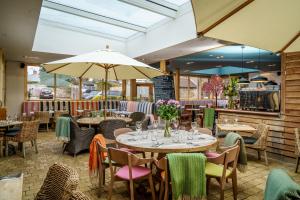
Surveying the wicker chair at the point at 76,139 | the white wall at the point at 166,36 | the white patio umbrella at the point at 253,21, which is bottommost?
the wicker chair at the point at 76,139

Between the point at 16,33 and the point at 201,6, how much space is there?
16.5 ft

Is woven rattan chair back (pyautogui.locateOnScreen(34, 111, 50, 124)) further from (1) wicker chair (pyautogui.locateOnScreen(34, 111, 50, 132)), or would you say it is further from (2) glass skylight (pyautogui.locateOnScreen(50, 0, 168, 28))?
(2) glass skylight (pyautogui.locateOnScreen(50, 0, 168, 28))

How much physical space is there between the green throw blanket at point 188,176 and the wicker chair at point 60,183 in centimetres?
94

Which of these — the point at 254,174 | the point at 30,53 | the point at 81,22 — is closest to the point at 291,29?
the point at 254,174

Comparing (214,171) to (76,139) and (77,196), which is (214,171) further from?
(76,139)

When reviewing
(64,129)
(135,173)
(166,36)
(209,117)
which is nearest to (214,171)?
(135,173)

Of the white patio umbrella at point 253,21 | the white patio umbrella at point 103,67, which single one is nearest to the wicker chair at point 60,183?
the white patio umbrella at point 253,21

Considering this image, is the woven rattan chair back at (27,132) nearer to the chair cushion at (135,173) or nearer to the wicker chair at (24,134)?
the wicker chair at (24,134)

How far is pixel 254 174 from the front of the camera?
3848 mm

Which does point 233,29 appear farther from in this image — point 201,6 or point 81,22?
point 81,22

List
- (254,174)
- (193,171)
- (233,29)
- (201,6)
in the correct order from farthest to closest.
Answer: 1. (254,174)
2. (193,171)
3. (233,29)
4. (201,6)

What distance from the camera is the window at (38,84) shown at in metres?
9.40

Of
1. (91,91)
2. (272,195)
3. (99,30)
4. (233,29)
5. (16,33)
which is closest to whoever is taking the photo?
(272,195)

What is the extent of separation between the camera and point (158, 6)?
5.75 meters
